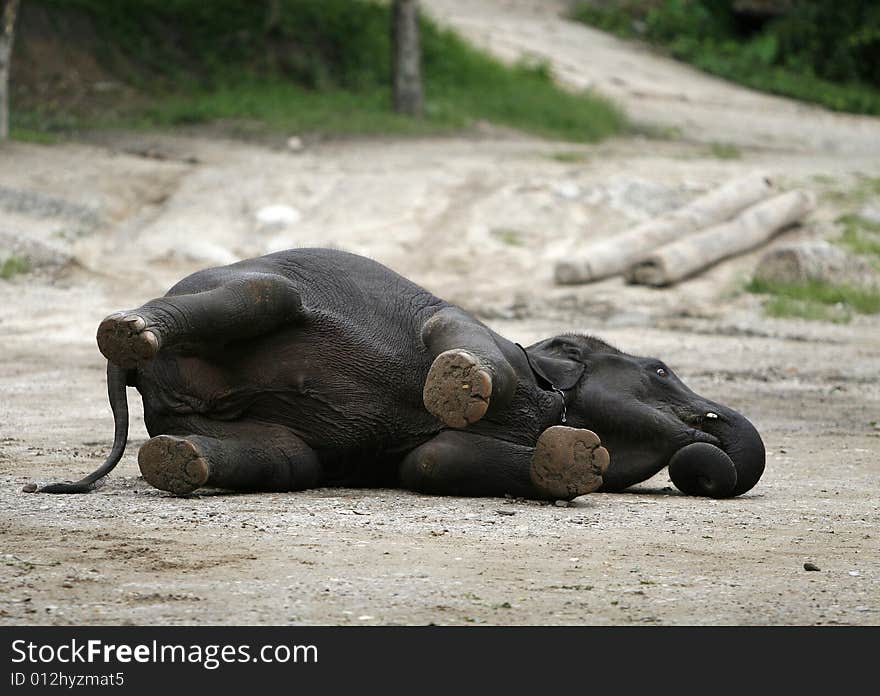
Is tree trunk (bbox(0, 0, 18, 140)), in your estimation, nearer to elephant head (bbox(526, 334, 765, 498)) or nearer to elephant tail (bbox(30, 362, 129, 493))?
elephant tail (bbox(30, 362, 129, 493))

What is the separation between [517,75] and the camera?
87.9 ft

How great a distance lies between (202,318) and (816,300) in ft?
30.9

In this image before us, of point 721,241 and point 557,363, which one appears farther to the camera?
point 721,241

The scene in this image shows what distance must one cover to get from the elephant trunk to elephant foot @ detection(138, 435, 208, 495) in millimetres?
1918

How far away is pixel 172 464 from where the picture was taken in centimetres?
562

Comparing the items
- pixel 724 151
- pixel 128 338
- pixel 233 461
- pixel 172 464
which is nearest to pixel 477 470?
pixel 233 461

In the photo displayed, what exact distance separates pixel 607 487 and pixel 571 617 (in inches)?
92.7

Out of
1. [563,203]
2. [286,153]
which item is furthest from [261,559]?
[286,153]

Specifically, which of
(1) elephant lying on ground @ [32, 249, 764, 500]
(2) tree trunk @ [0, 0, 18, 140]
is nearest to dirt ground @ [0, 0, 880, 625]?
(1) elephant lying on ground @ [32, 249, 764, 500]

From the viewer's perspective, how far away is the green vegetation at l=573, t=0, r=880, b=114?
99.3ft

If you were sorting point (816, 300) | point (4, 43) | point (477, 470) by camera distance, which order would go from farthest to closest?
point (4, 43), point (816, 300), point (477, 470)

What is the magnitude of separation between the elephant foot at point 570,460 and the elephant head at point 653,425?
0.52 metres

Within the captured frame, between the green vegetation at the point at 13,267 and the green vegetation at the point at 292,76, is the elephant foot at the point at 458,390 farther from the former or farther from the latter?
the green vegetation at the point at 292,76

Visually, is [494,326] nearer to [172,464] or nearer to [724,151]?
[172,464]
